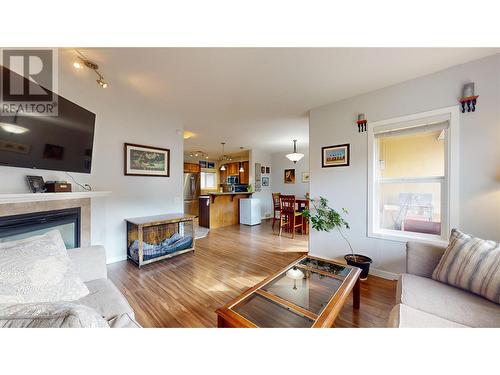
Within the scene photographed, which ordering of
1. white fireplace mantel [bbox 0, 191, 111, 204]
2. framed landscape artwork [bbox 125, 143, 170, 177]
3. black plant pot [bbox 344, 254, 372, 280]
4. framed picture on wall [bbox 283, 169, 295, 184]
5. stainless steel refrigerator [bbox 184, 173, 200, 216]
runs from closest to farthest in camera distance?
1. white fireplace mantel [bbox 0, 191, 111, 204]
2. black plant pot [bbox 344, 254, 372, 280]
3. framed landscape artwork [bbox 125, 143, 170, 177]
4. stainless steel refrigerator [bbox 184, 173, 200, 216]
5. framed picture on wall [bbox 283, 169, 295, 184]

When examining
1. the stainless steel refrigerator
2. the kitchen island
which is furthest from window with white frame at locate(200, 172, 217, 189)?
the kitchen island

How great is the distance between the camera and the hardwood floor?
1.46 m

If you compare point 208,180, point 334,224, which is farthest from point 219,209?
point 334,224

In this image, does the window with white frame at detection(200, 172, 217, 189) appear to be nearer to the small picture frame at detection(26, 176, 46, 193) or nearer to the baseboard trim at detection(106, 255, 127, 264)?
the baseboard trim at detection(106, 255, 127, 264)

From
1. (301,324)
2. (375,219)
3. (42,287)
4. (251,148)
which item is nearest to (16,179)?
(42,287)

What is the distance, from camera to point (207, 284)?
1.98m

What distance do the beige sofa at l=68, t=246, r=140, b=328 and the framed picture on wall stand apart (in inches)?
213

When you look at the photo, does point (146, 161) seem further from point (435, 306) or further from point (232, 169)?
point (232, 169)

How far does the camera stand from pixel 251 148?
5.58 metres

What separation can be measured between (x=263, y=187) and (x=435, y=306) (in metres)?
5.25

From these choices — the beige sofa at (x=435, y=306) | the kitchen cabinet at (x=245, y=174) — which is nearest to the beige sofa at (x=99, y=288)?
the beige sofa at (x=435, y=306)

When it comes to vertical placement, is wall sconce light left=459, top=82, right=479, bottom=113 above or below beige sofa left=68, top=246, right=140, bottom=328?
above
